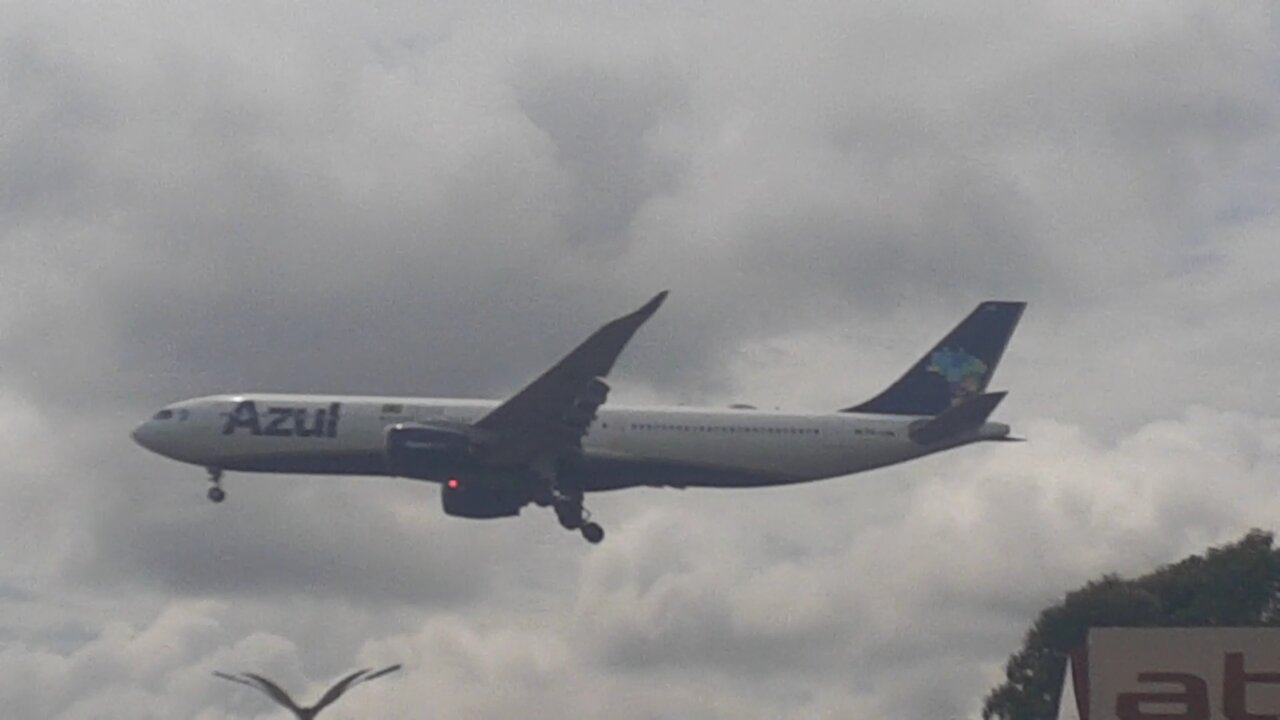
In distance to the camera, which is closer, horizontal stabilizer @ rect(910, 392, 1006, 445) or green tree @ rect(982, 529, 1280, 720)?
horizontal stabilizer @ rect(910, 392, 1006, 445)

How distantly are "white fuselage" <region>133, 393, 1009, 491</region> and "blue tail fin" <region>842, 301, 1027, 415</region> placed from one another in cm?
231

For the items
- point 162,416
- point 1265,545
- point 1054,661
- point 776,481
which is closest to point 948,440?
point 776,481

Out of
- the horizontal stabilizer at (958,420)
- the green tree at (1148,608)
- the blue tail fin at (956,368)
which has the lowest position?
the green tree at (1148,608)

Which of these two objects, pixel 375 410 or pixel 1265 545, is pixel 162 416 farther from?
pixel 1265 545

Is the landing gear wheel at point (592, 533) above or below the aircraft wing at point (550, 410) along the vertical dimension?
below

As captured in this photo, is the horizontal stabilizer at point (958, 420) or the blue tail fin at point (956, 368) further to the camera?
the blue tail fin at point (956, 368)

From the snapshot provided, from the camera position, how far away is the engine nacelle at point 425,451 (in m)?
76.9

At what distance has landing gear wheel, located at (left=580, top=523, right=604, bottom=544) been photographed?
80.5 metres

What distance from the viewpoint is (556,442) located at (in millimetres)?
79438

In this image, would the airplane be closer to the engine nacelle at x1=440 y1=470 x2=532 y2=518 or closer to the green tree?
the engine nacelle at x1=440 y1=470 x2=532 y2=518

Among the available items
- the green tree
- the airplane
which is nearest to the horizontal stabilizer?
the airplane

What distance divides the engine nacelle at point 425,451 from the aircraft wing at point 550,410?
Result: 135 centimetres

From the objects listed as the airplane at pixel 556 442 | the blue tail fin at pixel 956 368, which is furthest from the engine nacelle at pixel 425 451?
the blue tail fin at pixel 956 368

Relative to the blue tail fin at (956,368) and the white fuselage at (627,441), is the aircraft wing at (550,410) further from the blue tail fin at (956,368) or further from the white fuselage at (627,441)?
the blue tail fin at (956,368)
